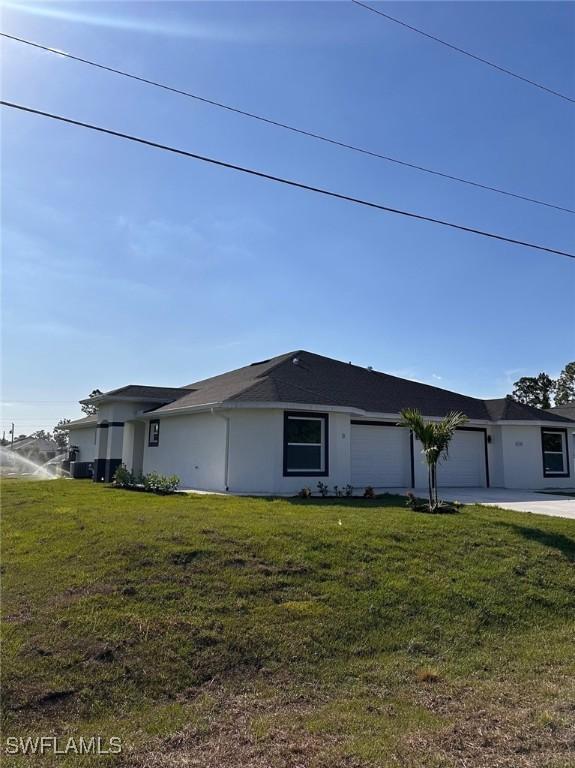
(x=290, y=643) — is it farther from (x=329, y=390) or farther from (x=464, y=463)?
(x=464, y=463)

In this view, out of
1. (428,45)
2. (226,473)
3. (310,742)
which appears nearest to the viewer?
(310,742)

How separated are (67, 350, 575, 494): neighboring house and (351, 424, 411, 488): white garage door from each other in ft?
0.12

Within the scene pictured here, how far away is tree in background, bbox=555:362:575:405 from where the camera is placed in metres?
59.3

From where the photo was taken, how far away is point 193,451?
17750mm

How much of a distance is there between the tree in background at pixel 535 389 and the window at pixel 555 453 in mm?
41145

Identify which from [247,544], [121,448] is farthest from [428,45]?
[121,448]

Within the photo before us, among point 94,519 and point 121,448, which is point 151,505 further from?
point 121,448

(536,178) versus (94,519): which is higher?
(536,178)

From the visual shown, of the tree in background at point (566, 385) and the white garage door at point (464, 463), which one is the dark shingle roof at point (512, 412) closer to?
the white garage door at point (464, 463)

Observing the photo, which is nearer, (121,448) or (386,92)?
(386,92)

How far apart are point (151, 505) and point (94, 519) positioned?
81.2 inches

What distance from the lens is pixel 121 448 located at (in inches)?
864

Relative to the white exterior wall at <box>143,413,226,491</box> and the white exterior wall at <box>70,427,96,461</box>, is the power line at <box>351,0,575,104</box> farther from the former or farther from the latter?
the white exterior wall at <box>70,427,96,461</box>

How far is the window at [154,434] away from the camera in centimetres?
2067
